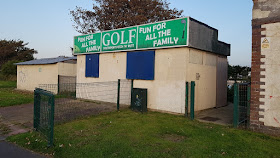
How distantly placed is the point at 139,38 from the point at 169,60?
6.94 feet

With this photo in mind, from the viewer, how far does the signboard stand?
30.8ft

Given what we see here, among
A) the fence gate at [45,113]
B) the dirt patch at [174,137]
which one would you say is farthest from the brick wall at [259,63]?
the fence gate at [45,113]

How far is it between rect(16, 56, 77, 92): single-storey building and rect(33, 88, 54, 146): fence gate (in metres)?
10.5

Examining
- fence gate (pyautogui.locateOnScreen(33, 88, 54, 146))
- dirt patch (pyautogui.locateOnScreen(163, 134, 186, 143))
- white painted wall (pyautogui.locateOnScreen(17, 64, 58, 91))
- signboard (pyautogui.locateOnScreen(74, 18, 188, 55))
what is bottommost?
dirt patch (pyautogui.locateOnScreen(163, 134, 186, 143))

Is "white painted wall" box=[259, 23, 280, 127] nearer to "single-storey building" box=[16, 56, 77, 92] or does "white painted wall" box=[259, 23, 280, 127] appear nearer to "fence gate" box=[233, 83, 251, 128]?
"fence gate" box=[233, 83, 251, 128]

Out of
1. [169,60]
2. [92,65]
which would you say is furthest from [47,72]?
[169,60]

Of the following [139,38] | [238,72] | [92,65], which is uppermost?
[139,38]

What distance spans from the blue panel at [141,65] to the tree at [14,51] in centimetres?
4280

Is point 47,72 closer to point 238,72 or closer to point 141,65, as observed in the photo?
point 141,65

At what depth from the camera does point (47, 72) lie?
17516 mm

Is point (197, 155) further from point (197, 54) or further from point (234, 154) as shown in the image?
point (197, 54)

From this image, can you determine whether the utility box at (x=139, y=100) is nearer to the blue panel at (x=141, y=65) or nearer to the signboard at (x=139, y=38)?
the blue panel at (x=141, y=65)

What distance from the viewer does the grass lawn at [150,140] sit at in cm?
488

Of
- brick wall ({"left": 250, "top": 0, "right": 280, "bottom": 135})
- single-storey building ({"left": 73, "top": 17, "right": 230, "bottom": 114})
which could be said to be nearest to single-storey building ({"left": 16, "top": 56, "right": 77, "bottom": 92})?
single-storey building ({"left": 73, "top": 17, "right": 230, "bottom": 114})
